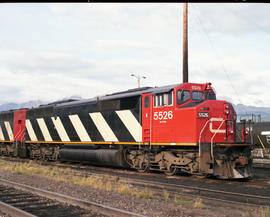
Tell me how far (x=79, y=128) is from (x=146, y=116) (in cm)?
576

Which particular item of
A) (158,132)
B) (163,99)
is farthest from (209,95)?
(158,132)

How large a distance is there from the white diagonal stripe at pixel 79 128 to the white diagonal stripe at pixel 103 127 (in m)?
1.19

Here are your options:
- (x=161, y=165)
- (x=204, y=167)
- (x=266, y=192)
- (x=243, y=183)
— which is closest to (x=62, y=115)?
(x=161, y=165)

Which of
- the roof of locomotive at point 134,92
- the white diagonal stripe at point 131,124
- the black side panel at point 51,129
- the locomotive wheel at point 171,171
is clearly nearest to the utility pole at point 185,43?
the roof of locomotive at point 134,92

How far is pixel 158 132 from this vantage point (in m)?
13.5

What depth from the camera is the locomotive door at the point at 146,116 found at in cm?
1395

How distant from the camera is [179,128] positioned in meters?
12.7

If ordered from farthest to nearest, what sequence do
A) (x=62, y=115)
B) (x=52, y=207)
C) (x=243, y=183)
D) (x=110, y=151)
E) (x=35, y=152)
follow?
1. (x=35, y=152)
2. (x=62, y=115)
3. (x=110, y=151)
4. (x=243, y=183)
5. (x=52, y=207)

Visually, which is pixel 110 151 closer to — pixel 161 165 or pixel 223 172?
pixel 161 165

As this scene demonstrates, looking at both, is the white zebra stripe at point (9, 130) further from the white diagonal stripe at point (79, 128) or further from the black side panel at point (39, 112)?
the white diagonal stripe at point (79, 128)

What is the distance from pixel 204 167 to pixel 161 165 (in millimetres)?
2332

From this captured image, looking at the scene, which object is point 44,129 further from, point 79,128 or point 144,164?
point 144,164

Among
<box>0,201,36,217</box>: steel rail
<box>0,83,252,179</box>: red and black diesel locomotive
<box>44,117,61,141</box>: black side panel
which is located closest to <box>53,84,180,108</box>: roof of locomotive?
<box>0,83,252,179</box>: red and black diesel locomotive

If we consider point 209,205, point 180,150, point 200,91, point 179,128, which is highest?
point 200,91
